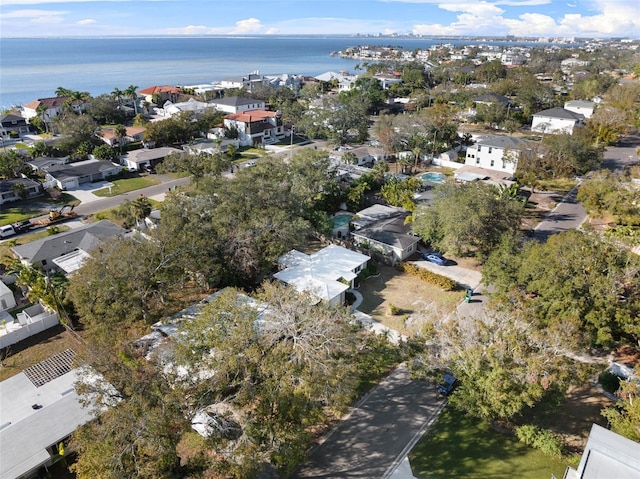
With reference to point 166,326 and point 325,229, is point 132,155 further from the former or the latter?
point 166,326

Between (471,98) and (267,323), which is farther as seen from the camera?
(471,98)

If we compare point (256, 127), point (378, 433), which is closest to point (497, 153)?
point (256, 127)

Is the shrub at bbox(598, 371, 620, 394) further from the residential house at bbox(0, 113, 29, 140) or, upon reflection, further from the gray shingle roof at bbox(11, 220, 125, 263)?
the residential house at bbox(0, 113, 29, 140)

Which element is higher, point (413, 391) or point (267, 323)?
point (267, 323)

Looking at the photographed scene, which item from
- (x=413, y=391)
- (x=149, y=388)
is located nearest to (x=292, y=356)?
(x=149, y=388)

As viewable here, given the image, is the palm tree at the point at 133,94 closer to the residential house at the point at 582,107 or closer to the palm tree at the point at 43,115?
the palm tree at the point at 43,115

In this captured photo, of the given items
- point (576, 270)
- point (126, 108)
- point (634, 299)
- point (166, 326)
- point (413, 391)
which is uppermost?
point (126, 108)

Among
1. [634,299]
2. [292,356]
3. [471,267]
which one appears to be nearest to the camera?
[292,356]

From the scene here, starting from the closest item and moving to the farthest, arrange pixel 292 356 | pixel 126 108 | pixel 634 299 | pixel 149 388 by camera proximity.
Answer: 1. pixel 149 388
2. pixel 292 356
3. pixel 634 299
4. pixel 126 108
